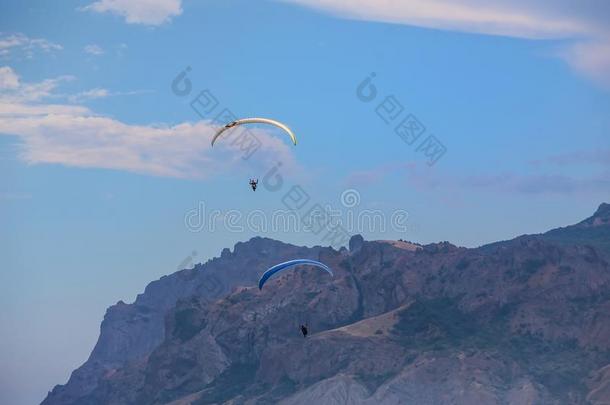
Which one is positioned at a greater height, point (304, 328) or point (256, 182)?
point (256, 182)

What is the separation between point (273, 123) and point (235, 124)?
598 centimetres

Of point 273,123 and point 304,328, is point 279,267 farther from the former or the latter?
point 273,123

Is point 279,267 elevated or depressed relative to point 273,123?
depressed

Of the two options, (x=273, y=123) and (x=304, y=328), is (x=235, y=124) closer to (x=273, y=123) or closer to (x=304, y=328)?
(x=273, y=123)

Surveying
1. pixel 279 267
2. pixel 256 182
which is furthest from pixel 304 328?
pixel 256 182

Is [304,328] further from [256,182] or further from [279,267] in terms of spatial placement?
[256,182]

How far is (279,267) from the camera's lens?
193 m

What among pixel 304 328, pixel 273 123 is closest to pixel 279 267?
pixel 304 328

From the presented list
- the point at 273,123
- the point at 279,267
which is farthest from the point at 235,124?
the point at 279,267

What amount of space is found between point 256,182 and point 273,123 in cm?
1509

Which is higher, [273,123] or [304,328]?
[273,123]

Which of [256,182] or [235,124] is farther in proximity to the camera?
[256,182]

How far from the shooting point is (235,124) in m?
187

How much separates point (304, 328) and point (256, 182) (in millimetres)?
25731
